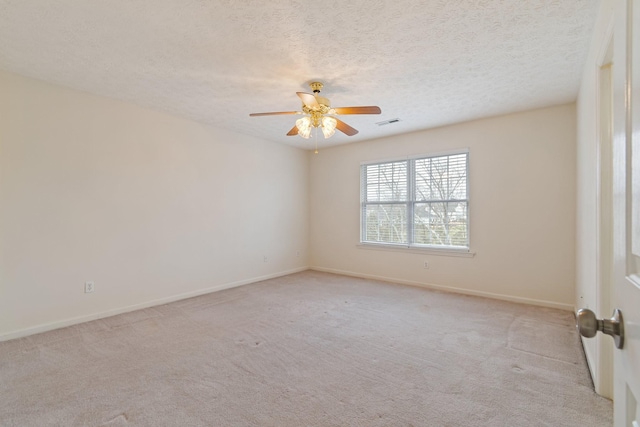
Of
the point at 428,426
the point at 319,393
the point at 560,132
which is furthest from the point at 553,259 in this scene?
the point at 319,393

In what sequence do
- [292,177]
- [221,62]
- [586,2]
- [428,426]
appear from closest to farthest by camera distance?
[428,426] < [586,2] < [221,62] < [292,177]

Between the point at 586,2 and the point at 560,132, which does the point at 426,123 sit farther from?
the point at 586,2

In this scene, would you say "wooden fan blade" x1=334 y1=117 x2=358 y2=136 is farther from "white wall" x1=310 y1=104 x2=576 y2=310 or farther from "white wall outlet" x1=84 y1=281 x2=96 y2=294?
"white wall outlet" x1=84 y1=281 x2=96 y2=294

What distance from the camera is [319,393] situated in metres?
2.01

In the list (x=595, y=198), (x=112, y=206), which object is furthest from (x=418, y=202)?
(x=112, y=206)

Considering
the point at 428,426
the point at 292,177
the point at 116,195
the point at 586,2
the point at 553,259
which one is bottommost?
the point at 428,426

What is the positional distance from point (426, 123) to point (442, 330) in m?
2.92

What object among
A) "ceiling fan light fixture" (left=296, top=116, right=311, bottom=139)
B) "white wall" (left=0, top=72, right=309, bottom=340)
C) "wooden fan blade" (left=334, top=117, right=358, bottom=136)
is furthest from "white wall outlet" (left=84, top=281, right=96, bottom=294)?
"wooden fan blade" (left=334, top=117, right=358, bottom=136)

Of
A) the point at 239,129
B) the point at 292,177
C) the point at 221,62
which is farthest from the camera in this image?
the point at 292,177

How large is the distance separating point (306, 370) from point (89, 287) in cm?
274

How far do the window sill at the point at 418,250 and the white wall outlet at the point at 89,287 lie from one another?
3961mm

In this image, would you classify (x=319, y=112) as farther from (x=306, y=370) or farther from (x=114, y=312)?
(x=114, y=312)

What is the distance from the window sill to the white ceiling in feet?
6.78

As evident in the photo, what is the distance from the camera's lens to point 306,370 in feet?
7.56
